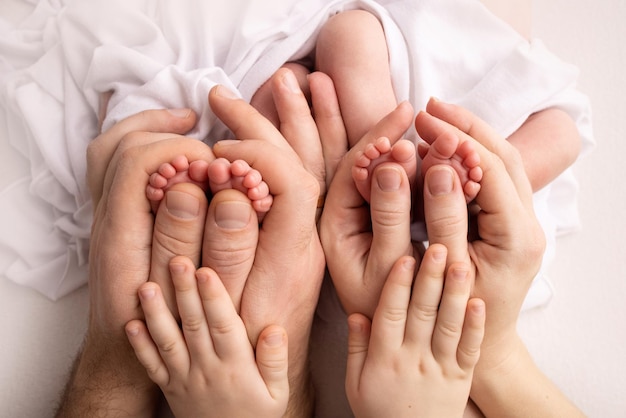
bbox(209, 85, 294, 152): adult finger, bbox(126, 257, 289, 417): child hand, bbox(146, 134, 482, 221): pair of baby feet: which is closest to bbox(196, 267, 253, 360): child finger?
bbox(126, 257, 289, 417): child hand

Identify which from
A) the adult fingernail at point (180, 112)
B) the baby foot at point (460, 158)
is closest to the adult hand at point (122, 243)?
the adult fingernail at point (180, 112)

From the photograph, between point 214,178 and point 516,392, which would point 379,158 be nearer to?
point 214,178

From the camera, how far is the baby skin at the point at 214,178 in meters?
0.77

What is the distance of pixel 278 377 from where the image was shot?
85cm

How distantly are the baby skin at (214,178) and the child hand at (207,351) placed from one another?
103 mm

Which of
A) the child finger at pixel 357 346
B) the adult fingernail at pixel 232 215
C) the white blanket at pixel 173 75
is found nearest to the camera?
the adult fingernail at pixel 232 215

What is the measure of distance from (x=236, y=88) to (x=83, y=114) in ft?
0.94

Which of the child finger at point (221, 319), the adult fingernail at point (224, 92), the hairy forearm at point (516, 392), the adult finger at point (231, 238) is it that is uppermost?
the adult fingernail at point (224, 92)

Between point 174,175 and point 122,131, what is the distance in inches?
7.8

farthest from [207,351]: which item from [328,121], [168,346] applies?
[328,121]

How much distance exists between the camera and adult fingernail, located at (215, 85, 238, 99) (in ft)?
3.04

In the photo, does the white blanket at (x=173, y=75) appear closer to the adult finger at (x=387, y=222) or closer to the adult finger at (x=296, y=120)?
the adult finger at (x=296, y=120)

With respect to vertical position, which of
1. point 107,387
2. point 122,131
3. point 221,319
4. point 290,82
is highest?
point 290,82

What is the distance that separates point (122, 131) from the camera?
0.94 m
